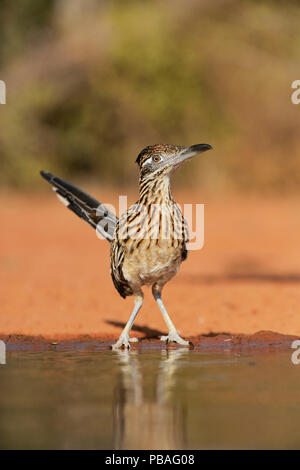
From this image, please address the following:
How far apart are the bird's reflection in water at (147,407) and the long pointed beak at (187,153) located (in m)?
1.60

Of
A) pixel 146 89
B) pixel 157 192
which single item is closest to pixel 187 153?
pixel 157 192

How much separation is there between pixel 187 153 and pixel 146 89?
20656 millimetres

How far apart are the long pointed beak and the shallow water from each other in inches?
61.7

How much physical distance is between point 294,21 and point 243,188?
593 cm

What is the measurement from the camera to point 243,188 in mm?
28562

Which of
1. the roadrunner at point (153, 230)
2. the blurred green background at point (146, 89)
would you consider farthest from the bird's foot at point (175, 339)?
the blurred green background at point (146, 89)

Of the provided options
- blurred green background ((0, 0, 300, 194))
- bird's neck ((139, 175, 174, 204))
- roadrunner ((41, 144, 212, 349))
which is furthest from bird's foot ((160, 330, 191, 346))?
blurred green background ((0, 0, 300, 194))

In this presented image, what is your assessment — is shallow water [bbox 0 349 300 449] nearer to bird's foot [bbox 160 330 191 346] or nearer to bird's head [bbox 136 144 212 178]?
bird's foot [bbox 160 330 191 346]

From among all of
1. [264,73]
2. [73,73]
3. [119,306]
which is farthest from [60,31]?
[119,306]

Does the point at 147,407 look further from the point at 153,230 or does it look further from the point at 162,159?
the point at 162,159

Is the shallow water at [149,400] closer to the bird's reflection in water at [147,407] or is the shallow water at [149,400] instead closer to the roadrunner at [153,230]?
the bird's reflection in water at [147,407]

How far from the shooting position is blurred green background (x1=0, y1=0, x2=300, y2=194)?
88.0ft

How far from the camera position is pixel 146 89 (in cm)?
2742

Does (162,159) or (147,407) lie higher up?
(162,159)
